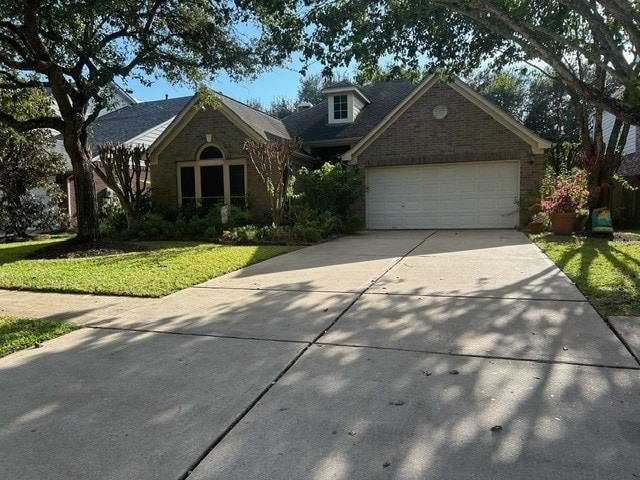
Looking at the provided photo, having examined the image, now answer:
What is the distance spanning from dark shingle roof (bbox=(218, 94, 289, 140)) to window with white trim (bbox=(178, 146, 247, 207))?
4.43ft

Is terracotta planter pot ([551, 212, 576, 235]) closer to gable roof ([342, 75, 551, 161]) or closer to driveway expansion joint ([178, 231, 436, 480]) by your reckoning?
gable roof ([342, 75, 551, 161])

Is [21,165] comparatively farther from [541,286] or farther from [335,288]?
[541,286]

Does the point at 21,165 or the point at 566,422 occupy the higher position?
the point at 21,165

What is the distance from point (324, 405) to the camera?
2781 mm

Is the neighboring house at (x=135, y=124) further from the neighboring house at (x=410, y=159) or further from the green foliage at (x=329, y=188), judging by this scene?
the green foliage at (x=329, y=188)

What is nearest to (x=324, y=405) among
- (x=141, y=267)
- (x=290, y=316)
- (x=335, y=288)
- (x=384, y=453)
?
(x=384, y=453)

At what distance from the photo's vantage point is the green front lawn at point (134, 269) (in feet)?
21.2

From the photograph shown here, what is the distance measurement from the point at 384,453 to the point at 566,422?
108 centimetres

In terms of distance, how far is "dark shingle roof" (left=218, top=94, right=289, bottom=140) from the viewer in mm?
16041

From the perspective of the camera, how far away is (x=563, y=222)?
1212 cm

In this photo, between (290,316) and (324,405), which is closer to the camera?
(324,405)

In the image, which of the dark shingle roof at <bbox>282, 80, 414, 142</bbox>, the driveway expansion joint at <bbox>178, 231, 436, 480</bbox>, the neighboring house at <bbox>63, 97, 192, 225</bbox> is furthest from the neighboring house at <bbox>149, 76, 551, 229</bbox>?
the driveway expansion joint at <bbox>178, 231, 436, 480</bbox>

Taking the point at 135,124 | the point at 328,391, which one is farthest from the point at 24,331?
the point at 135,124

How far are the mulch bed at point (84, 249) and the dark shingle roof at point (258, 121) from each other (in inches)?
260
